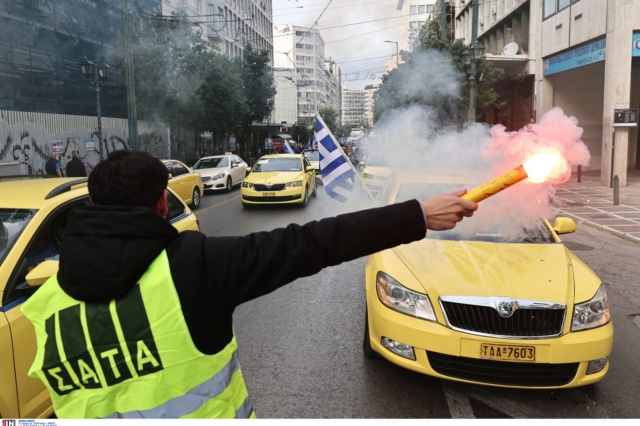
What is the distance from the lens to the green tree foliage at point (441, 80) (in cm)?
2209

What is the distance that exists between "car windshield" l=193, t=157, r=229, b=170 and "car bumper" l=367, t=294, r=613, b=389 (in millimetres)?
17194

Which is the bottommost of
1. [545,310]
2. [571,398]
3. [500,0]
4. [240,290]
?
[571,398]

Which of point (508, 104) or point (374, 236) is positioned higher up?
point (508, 104)

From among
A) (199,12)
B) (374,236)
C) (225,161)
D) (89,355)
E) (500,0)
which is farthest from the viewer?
(199,12)

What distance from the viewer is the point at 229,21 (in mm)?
29859

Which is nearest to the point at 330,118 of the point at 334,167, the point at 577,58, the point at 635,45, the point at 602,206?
the point at 577,58

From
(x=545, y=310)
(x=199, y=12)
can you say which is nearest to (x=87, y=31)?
(x=199, y=12)

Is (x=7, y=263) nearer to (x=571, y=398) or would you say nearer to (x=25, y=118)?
(x=571, y=398)

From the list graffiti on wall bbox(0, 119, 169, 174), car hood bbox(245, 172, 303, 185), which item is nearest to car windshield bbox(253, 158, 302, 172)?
car hood bbox(245, 172, 303, 185)

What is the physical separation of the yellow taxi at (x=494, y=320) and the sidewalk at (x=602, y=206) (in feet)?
23.7

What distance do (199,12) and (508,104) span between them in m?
26.2

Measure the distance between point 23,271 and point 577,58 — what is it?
73.1 feet

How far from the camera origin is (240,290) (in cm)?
165

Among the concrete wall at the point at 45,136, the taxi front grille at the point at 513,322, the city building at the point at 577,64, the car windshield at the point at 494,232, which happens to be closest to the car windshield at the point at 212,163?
the concrete wall at the point at 45,136
